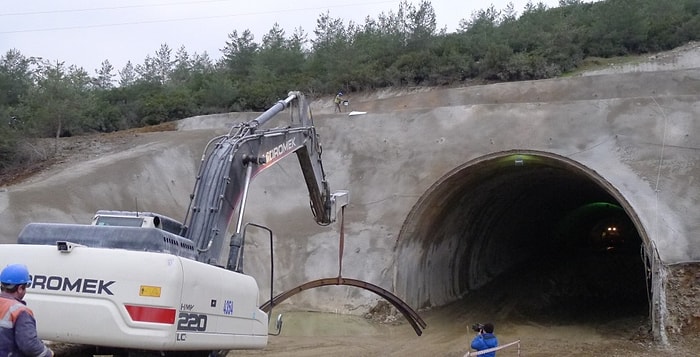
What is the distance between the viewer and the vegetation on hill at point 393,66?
27.7 meters

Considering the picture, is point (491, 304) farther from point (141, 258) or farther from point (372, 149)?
point (141, 258)

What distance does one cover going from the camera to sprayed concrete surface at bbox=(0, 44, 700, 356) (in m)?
14.1

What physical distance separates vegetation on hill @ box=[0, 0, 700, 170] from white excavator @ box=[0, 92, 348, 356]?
19320 mm

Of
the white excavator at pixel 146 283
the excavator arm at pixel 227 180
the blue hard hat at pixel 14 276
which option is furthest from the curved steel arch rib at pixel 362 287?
the blue hard hat at pixel 14 276

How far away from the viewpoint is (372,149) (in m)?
18.1

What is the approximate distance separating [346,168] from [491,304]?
606cm

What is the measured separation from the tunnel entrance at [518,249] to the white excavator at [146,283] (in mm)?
9462

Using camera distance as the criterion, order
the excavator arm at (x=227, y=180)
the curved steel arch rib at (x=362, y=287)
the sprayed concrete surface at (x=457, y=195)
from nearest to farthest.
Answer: the excavator arm at (x=227, y=180) → the curved steel arch rib at (x=362, y=287) → the sprayed concrete surface at (x=457, y=195)

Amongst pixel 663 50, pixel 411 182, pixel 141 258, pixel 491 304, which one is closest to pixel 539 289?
pixel 491 304

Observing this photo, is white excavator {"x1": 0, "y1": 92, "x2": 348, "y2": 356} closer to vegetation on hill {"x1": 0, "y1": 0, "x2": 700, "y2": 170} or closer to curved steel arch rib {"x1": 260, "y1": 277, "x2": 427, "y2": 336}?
curved steel arch rib {"x1": 260, "y1": 277, "x2": 427, "y2": 336}

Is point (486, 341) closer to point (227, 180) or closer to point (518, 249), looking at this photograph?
point (227, 180)

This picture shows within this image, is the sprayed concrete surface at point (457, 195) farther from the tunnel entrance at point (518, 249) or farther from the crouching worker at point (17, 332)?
the crouching worker at point (17, 332)

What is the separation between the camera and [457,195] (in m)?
18.0

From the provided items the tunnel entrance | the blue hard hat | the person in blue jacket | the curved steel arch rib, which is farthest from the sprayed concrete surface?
the blue hard hat
